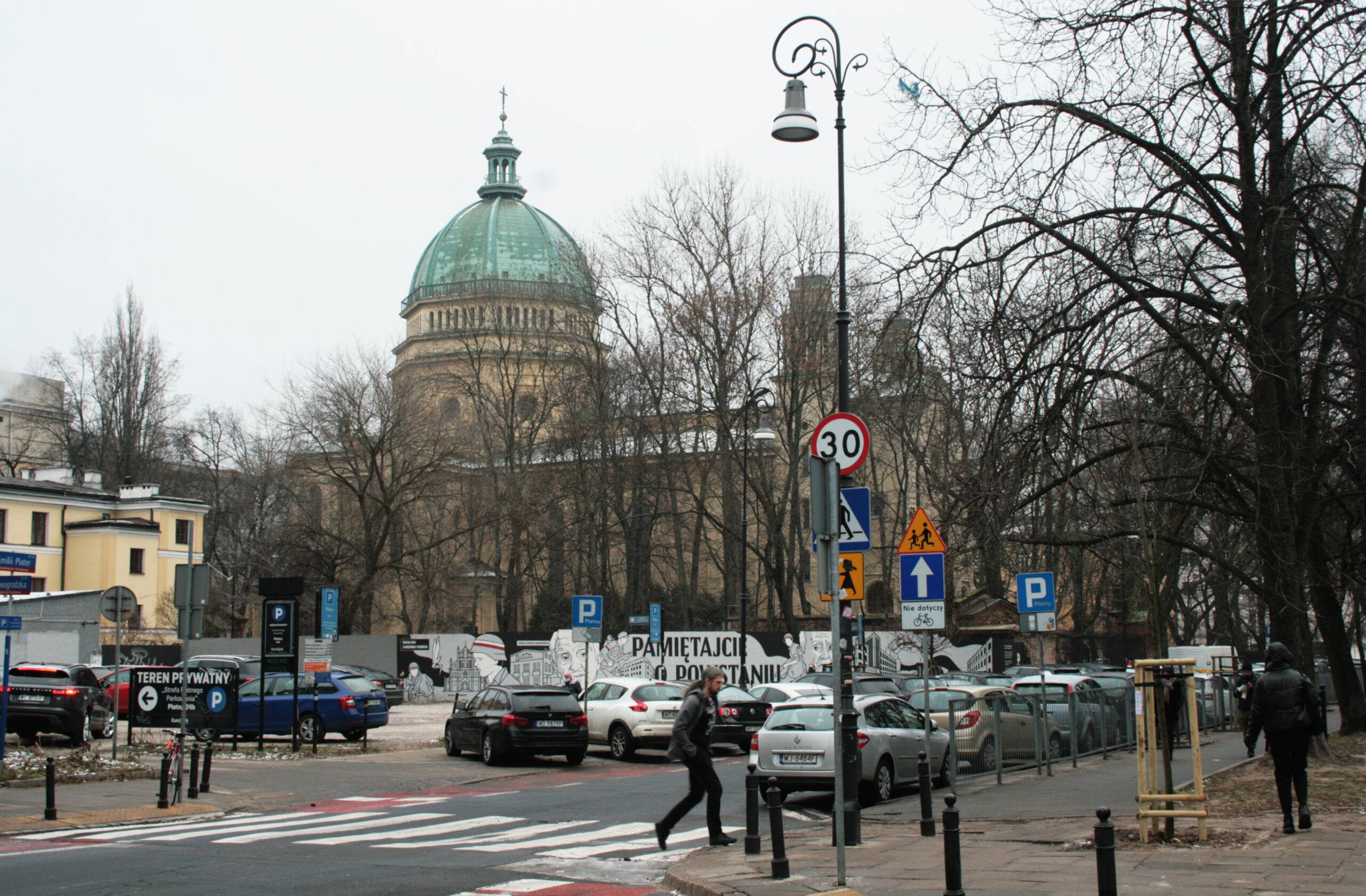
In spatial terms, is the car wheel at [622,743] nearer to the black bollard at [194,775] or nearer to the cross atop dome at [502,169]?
the black bollard at [194,775]

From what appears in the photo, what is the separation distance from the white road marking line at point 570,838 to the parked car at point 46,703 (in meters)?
13.2

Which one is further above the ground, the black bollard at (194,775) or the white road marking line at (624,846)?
the black bollard at (194,775)

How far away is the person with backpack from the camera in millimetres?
12938

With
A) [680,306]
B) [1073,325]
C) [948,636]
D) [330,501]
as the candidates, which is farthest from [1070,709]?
[330,501]

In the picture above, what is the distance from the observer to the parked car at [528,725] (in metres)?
23.4

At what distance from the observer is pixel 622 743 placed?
26.1 meters

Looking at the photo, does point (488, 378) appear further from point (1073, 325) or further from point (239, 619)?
point (1073, 325)

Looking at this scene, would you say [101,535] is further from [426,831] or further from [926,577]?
[926,577]

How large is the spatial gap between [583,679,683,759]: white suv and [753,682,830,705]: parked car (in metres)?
2.00

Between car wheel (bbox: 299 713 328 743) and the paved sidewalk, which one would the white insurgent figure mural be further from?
the paved sidewalk

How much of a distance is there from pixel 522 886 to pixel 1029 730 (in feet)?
42.5

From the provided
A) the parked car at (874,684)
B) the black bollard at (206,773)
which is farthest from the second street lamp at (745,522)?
the black bollard at (206,773)

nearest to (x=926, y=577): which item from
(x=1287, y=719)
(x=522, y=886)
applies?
(x=1287, y=719)

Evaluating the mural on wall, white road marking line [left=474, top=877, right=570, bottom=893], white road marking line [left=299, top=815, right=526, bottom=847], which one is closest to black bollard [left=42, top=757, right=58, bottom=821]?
white road marking line [left=299, top=815, right=526, bottom=847]
